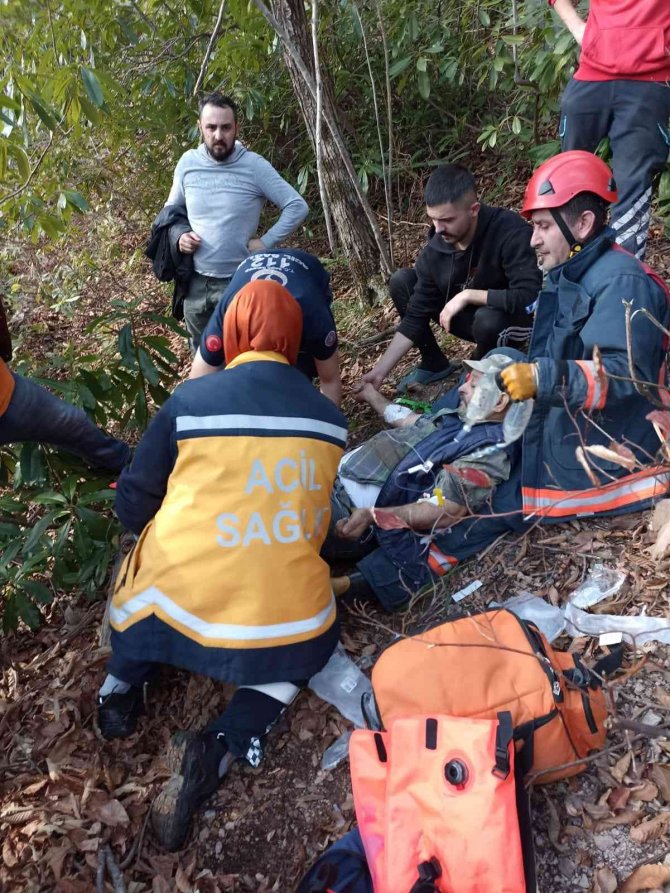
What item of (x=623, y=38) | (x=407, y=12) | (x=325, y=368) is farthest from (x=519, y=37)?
(x=325, y=368)

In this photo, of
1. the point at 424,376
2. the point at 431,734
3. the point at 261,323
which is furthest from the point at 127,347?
the point at 431,734

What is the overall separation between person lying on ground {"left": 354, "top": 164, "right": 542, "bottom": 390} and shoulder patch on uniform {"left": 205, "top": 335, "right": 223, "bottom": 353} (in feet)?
2.89

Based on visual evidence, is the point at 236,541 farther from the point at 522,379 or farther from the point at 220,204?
the point at 220,204

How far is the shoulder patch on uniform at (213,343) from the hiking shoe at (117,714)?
150cm

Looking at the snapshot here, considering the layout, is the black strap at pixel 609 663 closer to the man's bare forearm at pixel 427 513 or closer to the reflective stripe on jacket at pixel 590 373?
the reflective stripe on jacket at pixel 590 373

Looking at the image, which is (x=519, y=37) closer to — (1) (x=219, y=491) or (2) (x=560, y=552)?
(2) (x=560, y=552)

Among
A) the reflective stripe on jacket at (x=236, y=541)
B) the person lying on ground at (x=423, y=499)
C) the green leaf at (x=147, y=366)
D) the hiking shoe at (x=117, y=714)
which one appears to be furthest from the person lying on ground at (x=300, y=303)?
the hiking shoe at (x=117, y=714)

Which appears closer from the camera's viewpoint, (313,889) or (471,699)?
(313,889)

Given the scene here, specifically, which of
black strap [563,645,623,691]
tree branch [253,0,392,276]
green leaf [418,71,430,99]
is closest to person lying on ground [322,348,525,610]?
black strap [563,645,623,691]

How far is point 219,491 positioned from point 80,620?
53.1 inches

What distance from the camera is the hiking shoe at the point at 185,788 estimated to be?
2.12 m

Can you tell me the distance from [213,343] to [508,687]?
6.48 feet

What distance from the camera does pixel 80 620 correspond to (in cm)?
306

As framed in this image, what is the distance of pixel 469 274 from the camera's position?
143 inches
